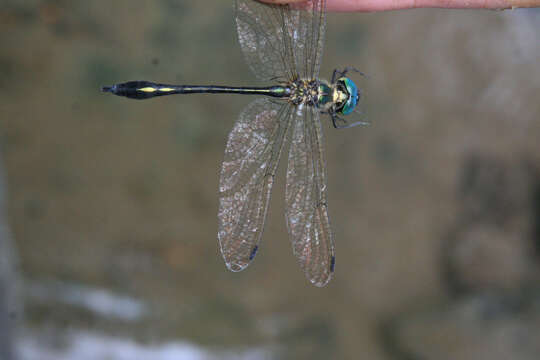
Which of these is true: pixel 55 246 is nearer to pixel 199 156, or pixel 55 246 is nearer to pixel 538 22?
pixel 199 156

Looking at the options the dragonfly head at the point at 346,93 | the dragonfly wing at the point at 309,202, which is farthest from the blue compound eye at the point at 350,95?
the dragonfly wing at the point at 309,202

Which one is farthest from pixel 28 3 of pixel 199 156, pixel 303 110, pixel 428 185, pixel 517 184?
pixel 517 184

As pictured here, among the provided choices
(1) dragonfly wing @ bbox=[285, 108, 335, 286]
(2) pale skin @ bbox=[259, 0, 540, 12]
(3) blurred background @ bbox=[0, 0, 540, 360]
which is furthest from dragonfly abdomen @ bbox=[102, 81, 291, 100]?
(3) blurred background @ bbox=[0, 0, 540, 360]

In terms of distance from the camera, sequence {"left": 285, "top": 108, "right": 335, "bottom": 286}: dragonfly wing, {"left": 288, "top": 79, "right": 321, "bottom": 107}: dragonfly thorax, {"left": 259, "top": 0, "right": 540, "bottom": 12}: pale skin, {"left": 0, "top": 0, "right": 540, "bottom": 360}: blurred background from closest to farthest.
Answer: {"left": 259, "top": 0, "right": 540, "bottom": 12}: pale skin < {"left": 285, "top": 108, "right": 335, "bottom": 286}: dragonfly wing < {"left": 288, "top": 79, "right": 321, "bottom": 107}: dragonfly thorax < {"left": 0, "top": 0, "right": 540, "bottom": 360}: blurred background

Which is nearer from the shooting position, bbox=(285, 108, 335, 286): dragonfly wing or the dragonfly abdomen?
bbox=(285, 108, 335, 286): dragonfly wing

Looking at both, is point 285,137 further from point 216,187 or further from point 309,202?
point 216,187

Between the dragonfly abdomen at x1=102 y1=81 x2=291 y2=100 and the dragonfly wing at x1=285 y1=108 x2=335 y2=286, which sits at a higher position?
the dragonfly abdomen at x1=102 y1=81 x2=291 y2=100

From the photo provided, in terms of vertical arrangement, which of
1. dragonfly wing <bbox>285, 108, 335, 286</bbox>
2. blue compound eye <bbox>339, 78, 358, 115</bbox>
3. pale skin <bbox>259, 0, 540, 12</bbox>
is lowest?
dragonfly wing <bbox>285, 108, 335, 286</bbox>

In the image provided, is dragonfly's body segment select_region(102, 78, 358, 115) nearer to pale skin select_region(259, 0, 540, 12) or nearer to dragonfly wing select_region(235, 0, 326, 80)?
dragonfly wing select_region(235, 0, 326, 80)

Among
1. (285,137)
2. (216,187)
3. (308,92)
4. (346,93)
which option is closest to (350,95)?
(346,93)
